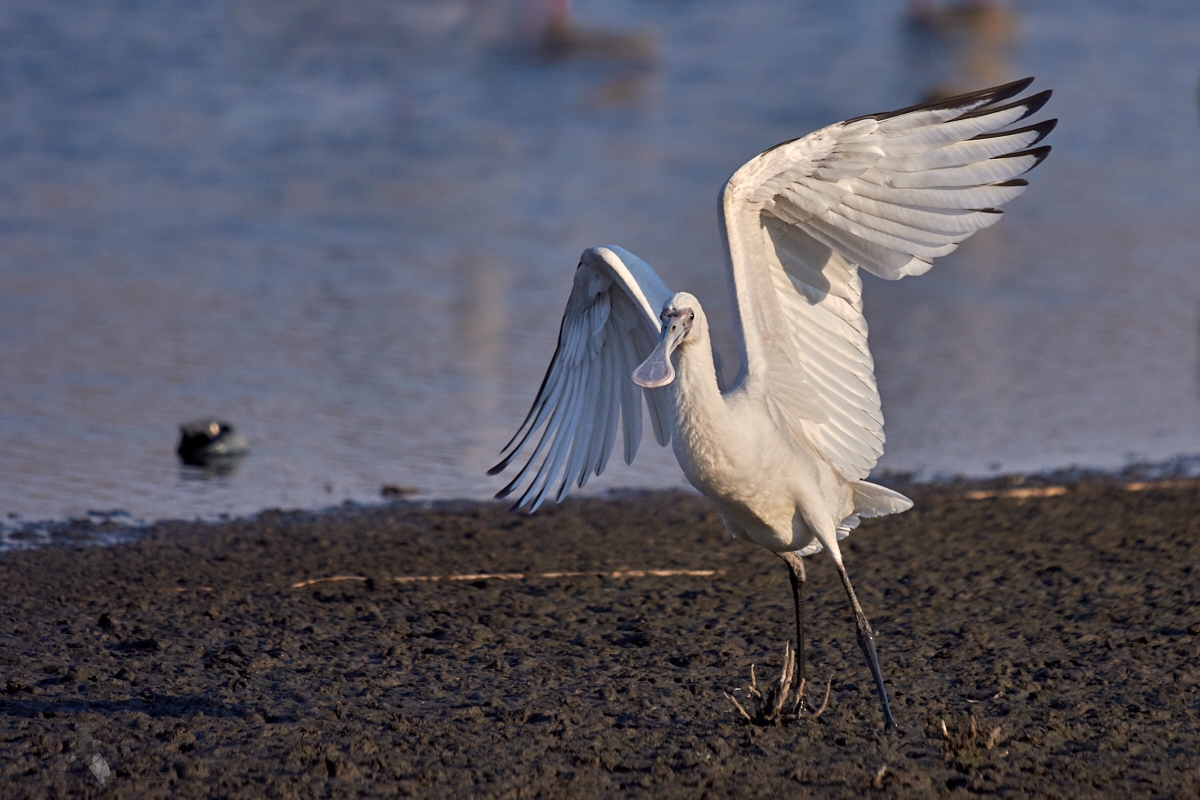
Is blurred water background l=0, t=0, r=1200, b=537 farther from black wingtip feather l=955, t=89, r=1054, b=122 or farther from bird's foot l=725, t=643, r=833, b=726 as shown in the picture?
black wingtip feather l=955, t=89, r=1054, b=122

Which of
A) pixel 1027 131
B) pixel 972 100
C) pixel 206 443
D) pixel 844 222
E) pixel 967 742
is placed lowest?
pixel 967 742

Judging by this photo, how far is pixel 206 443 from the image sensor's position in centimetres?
898

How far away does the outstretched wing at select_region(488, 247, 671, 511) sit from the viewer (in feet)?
20.4

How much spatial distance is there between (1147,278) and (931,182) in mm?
9152

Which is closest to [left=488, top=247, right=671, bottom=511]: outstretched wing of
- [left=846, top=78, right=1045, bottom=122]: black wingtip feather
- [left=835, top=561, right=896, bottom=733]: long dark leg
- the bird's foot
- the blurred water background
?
[left=835, top=561, right=896, bottom=733]: long dark leg

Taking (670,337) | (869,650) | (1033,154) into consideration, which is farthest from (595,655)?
(1033,154)

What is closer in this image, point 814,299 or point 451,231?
point 814,299

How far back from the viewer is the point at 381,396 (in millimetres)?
10344

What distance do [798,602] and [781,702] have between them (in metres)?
0.53

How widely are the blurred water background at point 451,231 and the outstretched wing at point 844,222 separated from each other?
3.33 m

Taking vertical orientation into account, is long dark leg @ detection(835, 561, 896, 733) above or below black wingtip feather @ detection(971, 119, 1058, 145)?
below

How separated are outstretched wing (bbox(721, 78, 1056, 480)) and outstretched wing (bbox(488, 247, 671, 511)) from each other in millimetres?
653

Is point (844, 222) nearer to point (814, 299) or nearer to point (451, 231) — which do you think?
point (814, 299)

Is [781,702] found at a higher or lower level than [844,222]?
lower
